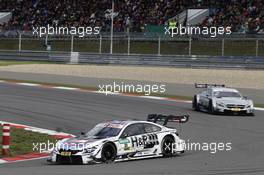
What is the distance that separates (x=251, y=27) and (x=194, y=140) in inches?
1092

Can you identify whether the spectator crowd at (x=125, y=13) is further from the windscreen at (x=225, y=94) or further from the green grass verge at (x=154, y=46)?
the windscreen at (x=225, y=94)

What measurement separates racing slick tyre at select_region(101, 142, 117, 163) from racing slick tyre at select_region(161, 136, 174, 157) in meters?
1.70

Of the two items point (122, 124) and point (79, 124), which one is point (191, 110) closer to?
point (79, 124)

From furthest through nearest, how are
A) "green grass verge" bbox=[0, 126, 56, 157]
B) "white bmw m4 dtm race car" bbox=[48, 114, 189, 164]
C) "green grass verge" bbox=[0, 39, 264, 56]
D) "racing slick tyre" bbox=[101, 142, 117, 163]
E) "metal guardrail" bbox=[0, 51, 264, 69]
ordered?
"green grass verge" bbox=[0, 39, 264, 56]
"metal guardrail" bbox=[0, 51, 264, 69]
"green grass verge" bbox=[0, 126, 56, 157]
"racing slick tyre" bbox=[101, 142, 117, 163]
"white bmw m4 dtm race car" bbox=[48, 114, 189, 164]

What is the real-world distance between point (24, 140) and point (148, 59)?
2925 centimetres

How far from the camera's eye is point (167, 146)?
633 inches

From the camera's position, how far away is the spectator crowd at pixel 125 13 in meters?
47.2

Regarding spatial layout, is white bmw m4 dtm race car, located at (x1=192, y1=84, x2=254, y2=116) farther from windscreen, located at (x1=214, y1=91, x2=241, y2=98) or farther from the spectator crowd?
the spectator crowd

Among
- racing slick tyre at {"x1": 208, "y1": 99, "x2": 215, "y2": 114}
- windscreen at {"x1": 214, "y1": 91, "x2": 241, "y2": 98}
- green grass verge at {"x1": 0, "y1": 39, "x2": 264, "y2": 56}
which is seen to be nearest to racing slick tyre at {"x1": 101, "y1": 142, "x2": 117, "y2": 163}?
racing slick tyre at {"x1": 208, "y1": 99, "x2": 215, "y2": 114}

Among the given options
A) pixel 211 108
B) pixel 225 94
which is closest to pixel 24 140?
pixel 211 108

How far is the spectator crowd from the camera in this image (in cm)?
4722

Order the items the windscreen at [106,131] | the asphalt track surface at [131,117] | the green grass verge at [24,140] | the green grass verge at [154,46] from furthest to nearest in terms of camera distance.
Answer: the green grass verge at [154,46], the green grass verge at [24,140], the windscreen at [106,131], the asphalt track surface at [131,117]

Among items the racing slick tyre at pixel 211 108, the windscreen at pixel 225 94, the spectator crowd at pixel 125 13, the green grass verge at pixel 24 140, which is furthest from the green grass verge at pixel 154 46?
the green grass verge at pixel 24 140

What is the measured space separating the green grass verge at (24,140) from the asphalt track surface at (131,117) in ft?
4.24
